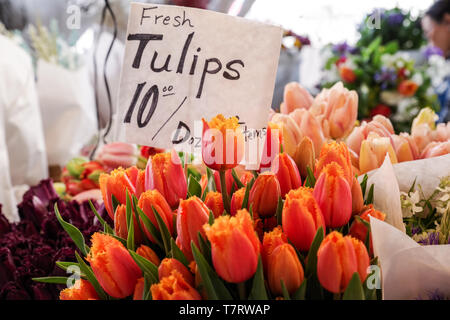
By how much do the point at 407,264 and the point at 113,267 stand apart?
26 cm

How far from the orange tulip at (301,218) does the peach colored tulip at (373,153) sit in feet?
0.80

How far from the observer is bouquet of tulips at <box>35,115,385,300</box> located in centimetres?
37

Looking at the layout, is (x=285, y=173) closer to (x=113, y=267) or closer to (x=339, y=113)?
(x=113, y=267)

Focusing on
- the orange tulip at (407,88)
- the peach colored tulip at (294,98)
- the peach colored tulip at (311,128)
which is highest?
the orange tulip at (407,88)

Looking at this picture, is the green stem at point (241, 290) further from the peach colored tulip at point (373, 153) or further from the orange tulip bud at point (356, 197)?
the peach colored tulip at point (373, 153)

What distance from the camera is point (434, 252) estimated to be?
0.43 metres

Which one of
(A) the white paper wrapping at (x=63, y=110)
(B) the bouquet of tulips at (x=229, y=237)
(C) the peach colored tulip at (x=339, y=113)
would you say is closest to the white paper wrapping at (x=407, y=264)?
(B) the bouquet of tulips at (x=229, y=237)

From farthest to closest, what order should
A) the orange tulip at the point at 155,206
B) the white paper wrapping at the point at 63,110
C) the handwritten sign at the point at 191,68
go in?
the white paper wrapping at the point at 63,110
the handwritten sign at the point at 191,68
the orange tulip at the point at 155,206

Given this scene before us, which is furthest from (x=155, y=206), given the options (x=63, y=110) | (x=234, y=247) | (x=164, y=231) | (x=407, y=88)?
(x=407, y=88)

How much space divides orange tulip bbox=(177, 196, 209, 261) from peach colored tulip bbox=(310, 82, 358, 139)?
412 millimetres

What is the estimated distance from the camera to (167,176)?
1.57 ft

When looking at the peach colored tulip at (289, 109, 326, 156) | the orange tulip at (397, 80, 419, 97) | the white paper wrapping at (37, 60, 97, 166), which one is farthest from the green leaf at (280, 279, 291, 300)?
the orange tulip at (397, 80, 419, 97)

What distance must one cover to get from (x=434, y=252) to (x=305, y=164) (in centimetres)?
19

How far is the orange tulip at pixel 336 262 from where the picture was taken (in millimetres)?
365
